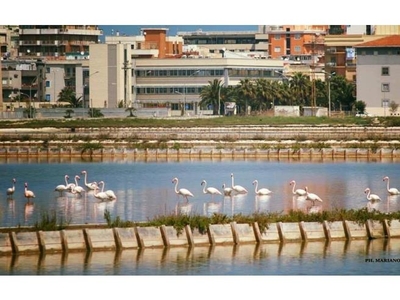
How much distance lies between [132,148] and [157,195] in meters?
8.26

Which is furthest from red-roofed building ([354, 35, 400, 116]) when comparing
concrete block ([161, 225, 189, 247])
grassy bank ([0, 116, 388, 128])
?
concrete block ([161, 225, 189, 247])

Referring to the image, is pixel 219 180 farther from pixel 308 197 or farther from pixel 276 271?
pixel 276 271

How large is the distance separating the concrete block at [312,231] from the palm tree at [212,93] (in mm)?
5930

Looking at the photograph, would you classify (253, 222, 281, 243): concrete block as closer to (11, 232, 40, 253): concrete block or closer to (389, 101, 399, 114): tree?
(11, 232, 40, 253): concrete block

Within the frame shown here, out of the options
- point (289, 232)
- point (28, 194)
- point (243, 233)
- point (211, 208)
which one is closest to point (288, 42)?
point (211, 208)

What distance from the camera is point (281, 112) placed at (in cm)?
3195

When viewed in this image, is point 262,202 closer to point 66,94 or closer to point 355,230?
point 355,230

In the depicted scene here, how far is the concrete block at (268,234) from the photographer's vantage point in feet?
62.6

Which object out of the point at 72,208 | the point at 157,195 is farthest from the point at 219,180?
the point at 72,208

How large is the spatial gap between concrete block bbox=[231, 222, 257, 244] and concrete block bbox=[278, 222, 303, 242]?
350 millimetres

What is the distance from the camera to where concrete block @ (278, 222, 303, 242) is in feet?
62.9

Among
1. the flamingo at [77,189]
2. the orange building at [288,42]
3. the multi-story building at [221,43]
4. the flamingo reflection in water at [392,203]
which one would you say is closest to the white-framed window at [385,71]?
the flamingo reflection in water at [392,203]

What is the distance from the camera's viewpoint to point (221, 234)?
1897 centimetres

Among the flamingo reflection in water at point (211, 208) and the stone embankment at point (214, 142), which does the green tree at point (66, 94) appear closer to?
the stone embankment at point (214, 142)
